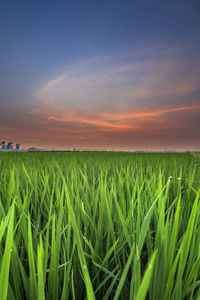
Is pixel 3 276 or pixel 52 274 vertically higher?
pixel 3 276

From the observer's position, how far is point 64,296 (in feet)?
1.38

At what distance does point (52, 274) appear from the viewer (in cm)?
49

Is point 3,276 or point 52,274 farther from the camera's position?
point 52,274

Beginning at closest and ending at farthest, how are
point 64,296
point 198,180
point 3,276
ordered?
1. point 3,276
2. point 64,296
3. point 198,180

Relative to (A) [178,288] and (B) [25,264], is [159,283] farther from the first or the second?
(B) [25,264]

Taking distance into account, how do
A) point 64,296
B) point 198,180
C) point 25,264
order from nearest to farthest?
point 64,296 → point 25,264 → point 198,180

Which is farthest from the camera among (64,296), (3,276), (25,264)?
(25,264)

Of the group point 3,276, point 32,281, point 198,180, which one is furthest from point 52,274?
point 198,180

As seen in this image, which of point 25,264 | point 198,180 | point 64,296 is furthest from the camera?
point 198,180

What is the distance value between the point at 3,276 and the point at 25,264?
0.41 m

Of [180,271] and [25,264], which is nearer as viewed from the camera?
[180,271]

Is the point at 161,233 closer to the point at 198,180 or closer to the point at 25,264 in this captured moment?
the point at 25,264

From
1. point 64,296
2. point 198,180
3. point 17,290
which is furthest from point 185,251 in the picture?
point 198,180

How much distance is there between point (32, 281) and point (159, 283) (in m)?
0.28
